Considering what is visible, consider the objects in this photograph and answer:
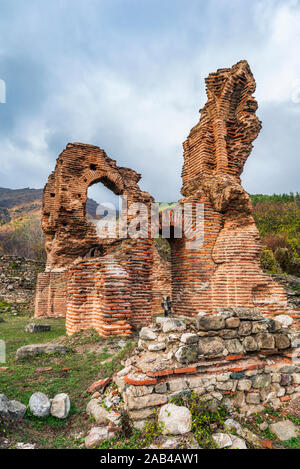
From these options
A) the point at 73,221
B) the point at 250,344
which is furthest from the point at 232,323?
the point at 73,221

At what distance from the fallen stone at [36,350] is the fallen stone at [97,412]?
1.88 metres

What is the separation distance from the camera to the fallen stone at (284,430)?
256cm

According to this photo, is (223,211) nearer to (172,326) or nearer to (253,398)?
(172,326)

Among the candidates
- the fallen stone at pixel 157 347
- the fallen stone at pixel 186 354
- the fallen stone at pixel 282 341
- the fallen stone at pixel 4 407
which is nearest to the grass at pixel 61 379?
the fallen stone at pixel 4 407

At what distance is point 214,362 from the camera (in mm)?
2850

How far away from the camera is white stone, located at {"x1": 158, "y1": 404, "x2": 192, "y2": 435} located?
2.22 m

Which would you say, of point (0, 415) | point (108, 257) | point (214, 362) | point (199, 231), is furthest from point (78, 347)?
point (199, 231)

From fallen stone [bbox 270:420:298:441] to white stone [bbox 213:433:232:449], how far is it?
716 mm

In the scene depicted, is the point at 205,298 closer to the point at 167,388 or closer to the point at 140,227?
the point at 140,227

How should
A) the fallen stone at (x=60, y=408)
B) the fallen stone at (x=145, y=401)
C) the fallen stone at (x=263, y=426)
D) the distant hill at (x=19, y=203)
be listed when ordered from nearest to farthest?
the fallen stone at (x=145, y=401), the fallen stone at (x=60, y=408), the fallen stone at (x=263, y=426), the distant hill at (x=19, y=203)

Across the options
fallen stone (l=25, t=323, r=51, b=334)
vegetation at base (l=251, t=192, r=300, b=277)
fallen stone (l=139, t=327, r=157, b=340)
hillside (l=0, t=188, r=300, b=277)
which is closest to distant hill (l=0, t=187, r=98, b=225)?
hillside (l=0, t=188, r=300, b=277)

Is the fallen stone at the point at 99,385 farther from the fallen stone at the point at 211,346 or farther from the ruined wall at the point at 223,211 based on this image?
the ruined wall at the point at 223,211

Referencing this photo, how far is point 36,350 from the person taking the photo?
14.0 ft

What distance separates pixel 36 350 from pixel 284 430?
144 inches
